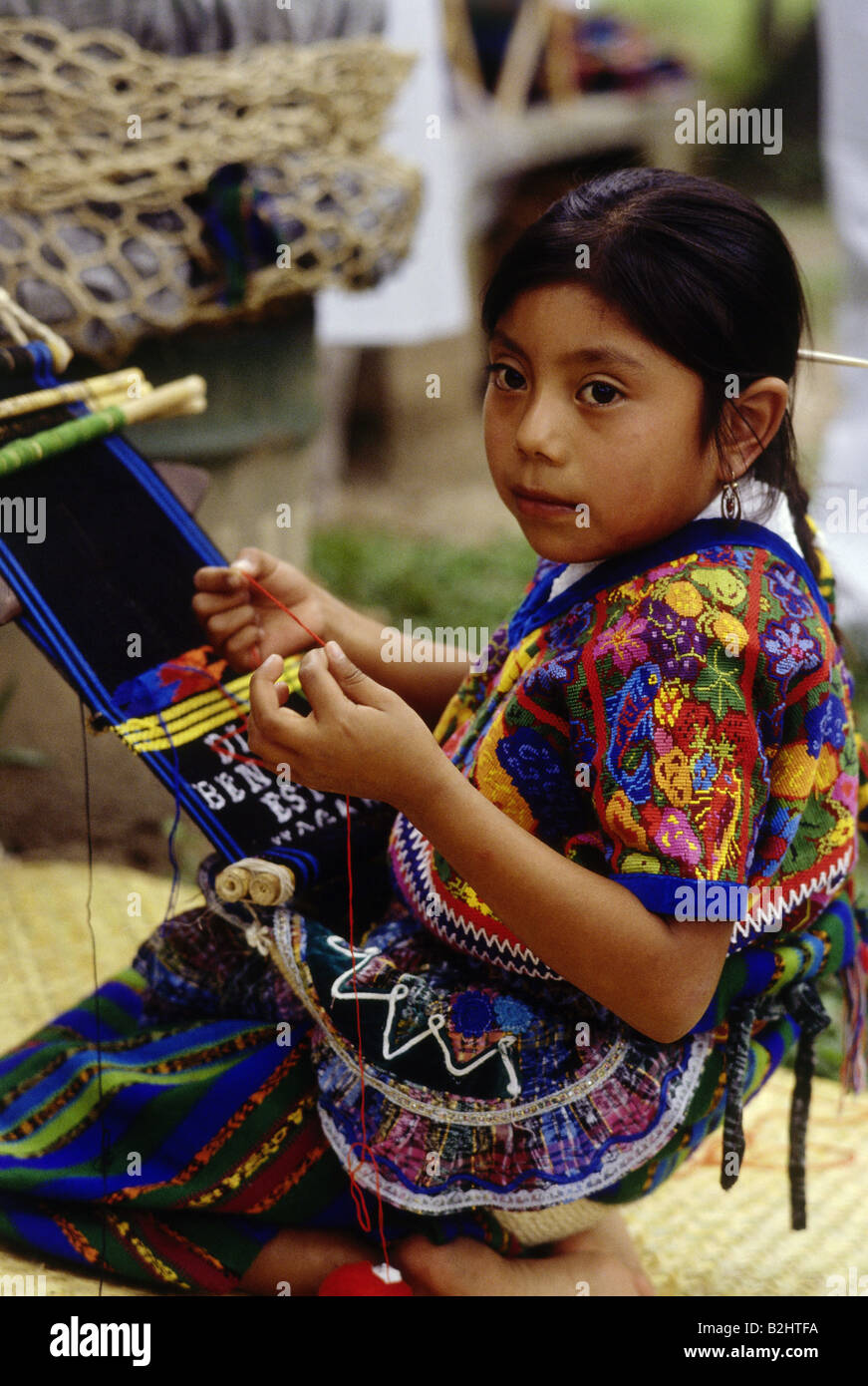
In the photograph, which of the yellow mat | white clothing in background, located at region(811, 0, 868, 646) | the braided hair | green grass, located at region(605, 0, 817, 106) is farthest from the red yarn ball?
green grass, located at region(605, 0, 817, 106)

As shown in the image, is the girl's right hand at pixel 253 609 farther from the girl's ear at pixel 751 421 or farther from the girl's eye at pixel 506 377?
the girl's ear at pixel 751 421

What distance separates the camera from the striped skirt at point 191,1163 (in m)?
1.21

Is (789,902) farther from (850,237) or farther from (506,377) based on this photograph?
(850,237)

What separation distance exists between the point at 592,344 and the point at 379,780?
34cm

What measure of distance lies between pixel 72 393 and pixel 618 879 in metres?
0.73

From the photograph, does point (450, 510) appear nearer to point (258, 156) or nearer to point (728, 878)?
point (258, 156)

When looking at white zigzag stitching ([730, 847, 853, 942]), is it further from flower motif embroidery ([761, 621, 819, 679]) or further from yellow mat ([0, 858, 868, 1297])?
yellow mat ([0, 858, 868, 1297])

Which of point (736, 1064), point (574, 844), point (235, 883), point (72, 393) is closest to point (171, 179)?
point (72, 393)

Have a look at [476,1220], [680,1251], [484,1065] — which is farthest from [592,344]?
[680,1251]

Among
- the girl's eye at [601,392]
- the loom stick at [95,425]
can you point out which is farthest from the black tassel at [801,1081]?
the loom stick at [95,425]

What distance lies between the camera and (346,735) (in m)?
0.99

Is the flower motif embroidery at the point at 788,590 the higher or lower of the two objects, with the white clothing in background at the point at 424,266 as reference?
lower

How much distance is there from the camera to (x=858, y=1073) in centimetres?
137

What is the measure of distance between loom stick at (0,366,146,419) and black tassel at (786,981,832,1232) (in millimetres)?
851
